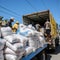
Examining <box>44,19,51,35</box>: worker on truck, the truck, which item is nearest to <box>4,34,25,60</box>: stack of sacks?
the truck

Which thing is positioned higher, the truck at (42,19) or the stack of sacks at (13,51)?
the truck at (42,19)

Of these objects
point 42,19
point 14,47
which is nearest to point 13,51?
point 14,47

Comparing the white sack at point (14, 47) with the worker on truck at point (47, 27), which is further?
the worker on truck at point (47, 27)

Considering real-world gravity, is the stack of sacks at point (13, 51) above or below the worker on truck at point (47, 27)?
below

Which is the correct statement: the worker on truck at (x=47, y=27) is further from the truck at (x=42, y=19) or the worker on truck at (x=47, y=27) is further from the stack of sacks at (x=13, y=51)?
the stack of sacks at (x=13, y=51)

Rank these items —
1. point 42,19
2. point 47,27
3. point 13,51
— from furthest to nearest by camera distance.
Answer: point 42,19 → point 47,27 → point 13,51

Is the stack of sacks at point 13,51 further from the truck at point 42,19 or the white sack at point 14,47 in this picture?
the truck at point 42,19

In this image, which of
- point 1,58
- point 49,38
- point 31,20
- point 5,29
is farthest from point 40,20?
point 1,58

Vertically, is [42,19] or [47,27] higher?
[42,19]

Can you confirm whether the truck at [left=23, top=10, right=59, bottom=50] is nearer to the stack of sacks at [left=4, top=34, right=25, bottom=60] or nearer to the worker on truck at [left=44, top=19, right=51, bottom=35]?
the worker on truck at [left=44, top=19, right=51, bottom=35]

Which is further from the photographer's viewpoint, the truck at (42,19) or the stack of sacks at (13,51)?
the truck at (42,19)

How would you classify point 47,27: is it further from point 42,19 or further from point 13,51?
point 13,51

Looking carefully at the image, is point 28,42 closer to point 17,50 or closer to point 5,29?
point 5,29

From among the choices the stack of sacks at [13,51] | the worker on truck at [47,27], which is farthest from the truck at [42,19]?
the stack of sacks at [13,51]
